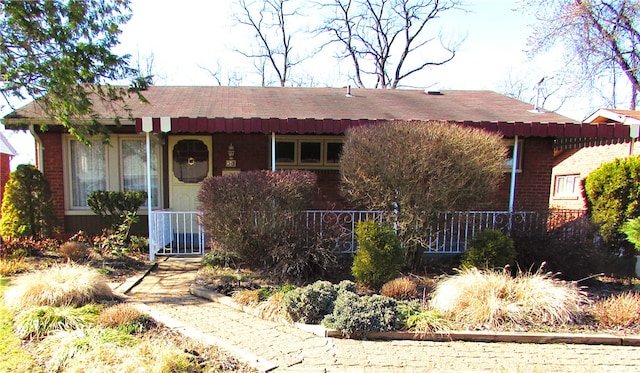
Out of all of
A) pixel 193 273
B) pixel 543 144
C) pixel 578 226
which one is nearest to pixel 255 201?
pixel 193 273

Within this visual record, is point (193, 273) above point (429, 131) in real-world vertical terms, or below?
below

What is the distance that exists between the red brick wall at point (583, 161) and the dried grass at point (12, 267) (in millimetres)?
14573

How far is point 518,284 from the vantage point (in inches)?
174

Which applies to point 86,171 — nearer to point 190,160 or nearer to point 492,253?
point 190,160

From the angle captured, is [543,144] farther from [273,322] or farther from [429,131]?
[273,322]

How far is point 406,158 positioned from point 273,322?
9.34 ft

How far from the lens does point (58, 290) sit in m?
4.39

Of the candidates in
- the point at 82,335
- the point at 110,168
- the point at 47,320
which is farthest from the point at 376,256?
the point at 110,168

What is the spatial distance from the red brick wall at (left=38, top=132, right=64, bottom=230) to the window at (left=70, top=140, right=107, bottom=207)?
0.77 feet

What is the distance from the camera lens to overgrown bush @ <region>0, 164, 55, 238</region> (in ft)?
22.9

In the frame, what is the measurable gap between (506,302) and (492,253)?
1.26 metres

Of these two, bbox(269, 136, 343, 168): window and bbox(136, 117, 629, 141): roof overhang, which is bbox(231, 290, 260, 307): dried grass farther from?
bbox(269, 136, 343, 168): window

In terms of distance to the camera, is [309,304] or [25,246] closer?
[309,304]

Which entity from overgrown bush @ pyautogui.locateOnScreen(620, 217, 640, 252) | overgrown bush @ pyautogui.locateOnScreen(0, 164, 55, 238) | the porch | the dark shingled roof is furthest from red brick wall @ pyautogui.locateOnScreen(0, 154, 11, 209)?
overgrown bush @ pyautogui.locateOnScreen(620, 217, 640, 252)
